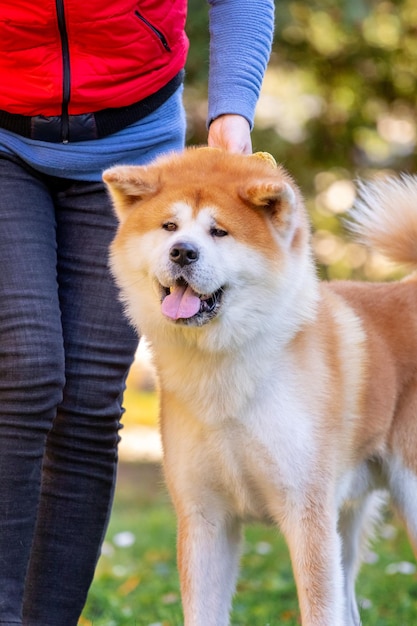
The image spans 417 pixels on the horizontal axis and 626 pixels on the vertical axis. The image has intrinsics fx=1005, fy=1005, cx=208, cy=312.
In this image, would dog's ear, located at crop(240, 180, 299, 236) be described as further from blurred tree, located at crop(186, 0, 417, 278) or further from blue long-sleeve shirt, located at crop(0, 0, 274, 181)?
blurred tree, located at crop(186, 0, 417, 278)

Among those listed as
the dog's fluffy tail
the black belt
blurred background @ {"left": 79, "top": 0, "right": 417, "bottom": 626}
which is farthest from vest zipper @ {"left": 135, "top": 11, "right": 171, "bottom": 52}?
blurred background @ {"left": 79, "top": 0, "right": 417, "bottom": 626}

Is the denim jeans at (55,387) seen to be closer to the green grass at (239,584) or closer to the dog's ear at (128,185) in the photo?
the dog's ear at (128,185)

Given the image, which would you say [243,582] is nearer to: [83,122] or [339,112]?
[83,122]

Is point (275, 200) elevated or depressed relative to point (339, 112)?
elevated

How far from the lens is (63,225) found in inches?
110

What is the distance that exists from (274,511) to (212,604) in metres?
0.34

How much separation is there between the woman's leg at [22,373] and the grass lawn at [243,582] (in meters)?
0.88

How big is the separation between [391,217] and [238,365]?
1061 millimetres

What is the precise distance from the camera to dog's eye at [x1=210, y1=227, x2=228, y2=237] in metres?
2.54

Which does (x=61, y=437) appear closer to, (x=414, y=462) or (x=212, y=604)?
(x=212, y=604)

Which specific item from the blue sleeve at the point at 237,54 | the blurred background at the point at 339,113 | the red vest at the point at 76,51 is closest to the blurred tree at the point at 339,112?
the blurred background at the point at 339,113

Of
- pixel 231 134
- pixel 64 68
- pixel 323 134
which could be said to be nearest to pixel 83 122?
pixel 64 68

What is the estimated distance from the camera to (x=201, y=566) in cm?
281

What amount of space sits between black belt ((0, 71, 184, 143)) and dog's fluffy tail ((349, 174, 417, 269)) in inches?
37.6
